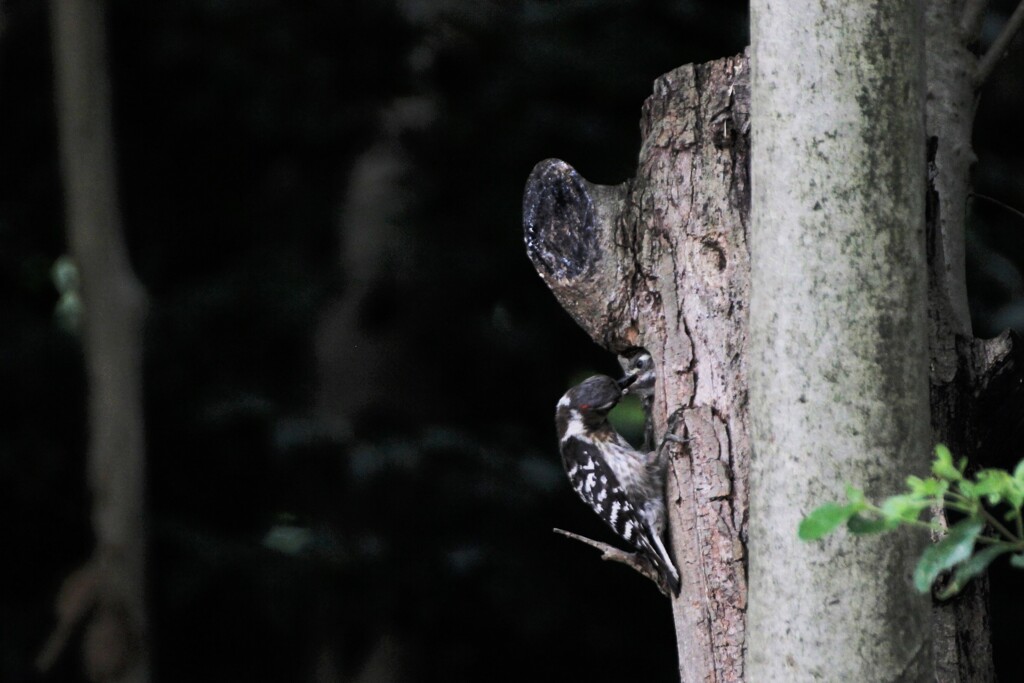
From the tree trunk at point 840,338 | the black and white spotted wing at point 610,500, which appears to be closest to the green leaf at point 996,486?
the tree trunk at point 840,338

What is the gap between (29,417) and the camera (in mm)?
5188

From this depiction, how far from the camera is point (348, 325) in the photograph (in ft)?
16.1

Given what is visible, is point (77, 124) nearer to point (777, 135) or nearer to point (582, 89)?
point (777, 135)

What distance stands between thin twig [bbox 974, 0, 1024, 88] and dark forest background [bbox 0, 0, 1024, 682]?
1.76m

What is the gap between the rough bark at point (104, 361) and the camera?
7.90ft

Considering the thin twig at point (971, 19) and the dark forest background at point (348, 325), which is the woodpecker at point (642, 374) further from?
the dark forest background at point (348, 325)

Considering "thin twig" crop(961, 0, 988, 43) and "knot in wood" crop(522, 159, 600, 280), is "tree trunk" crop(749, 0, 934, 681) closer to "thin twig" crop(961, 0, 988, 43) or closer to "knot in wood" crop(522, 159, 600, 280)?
"knot in wood" crop(522, 159, 600, 280)

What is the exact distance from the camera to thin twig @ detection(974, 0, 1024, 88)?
2.61m

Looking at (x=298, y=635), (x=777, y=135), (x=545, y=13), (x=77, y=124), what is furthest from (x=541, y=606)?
(x=777, y=135)

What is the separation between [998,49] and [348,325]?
9.70ft


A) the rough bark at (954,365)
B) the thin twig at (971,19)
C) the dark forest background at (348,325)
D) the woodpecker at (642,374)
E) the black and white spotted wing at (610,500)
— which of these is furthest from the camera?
the dark forest background at (348,325)

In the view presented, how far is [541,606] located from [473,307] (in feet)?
4.10

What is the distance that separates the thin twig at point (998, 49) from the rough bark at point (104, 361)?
6.27 ft

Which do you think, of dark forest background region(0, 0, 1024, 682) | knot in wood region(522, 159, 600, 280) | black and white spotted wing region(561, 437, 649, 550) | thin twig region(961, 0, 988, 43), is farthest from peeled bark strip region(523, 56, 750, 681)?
dark forest background region(0, 0, 1024, 682)
